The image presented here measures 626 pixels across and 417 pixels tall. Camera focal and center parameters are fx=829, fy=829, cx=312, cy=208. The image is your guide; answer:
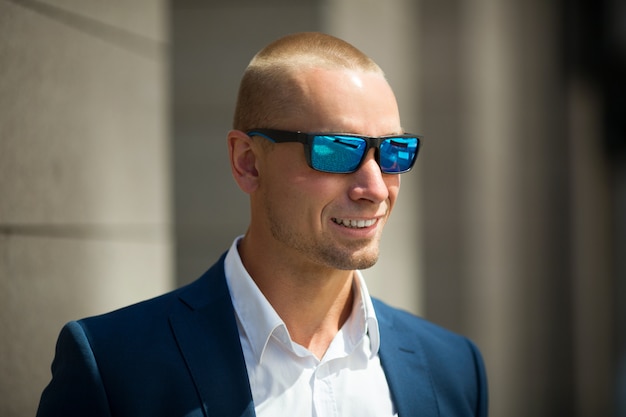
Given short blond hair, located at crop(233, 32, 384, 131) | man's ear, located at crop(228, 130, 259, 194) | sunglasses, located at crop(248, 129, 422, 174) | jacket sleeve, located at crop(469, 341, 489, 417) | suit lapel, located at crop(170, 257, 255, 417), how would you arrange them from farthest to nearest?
jacket sleeve, located at crop(469, 341, 489, 417) < man's ear, located at crop(228, 130, 259, 194) < short blond hair, located at crop(233, 32, 384, 131) < sunglasses, located at crop(248, 129, 422, 174) < suit lapel, located at crop(170, 257, 255, 417)

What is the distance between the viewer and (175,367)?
290 centimetres

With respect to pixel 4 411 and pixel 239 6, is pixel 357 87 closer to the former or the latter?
pixel 4 411

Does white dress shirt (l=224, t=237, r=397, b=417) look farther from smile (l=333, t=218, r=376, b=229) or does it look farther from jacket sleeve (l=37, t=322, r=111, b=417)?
jacket sleeve (l=37, t=322, r=111, b=417)

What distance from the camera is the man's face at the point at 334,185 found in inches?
120

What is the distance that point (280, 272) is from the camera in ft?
10.6

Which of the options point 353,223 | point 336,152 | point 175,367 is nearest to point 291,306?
point 353,223

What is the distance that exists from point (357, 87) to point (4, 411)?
2024 mm

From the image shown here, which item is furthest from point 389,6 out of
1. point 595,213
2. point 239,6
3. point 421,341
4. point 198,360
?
point 595,213

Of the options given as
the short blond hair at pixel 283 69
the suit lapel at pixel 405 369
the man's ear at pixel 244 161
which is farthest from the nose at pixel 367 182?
the suit lapel at pixel 405 369

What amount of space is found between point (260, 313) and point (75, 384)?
709 millimetres

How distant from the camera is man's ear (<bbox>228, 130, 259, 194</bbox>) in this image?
129 inches

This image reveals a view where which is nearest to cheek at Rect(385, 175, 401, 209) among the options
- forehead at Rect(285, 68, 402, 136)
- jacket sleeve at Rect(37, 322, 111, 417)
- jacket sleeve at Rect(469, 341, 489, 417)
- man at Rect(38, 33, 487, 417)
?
man at Rect(38, 33, 487, 417)

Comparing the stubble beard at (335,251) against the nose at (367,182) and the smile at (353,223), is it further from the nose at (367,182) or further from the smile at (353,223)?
the nose at (367,182)

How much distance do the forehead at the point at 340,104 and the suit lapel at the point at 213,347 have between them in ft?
2.36
